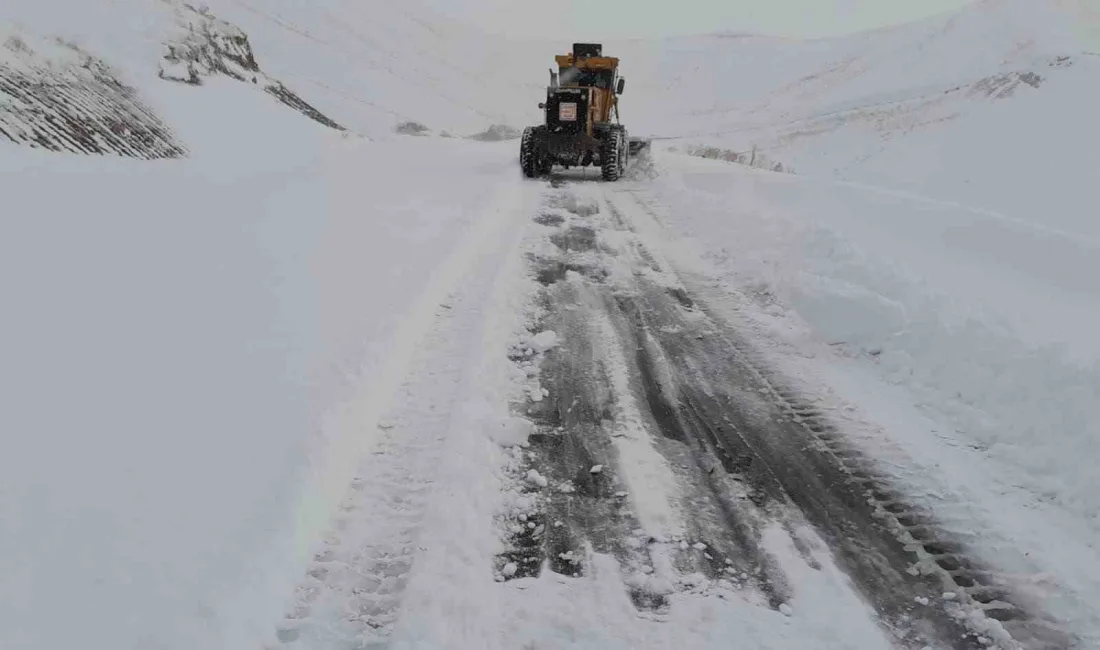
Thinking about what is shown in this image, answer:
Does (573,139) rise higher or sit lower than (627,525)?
higher

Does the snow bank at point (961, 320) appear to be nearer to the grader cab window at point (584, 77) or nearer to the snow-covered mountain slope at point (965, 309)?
the snow-covered mountain slope at point (965, 309)

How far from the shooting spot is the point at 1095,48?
36094 millimetres

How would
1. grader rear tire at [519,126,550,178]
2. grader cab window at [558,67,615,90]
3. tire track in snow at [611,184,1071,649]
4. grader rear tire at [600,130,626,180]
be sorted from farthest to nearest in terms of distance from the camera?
grader cab window at [558,67,615,90] → grader rear tire at [519,126,550,178] → grader rear tire at [600,130,626,180] → tire track in snow at [611,184,1071,649]

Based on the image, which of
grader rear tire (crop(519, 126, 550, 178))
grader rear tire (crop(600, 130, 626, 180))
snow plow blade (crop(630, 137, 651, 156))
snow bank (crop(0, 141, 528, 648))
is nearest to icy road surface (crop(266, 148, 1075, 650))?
snow bank (crop(0, 141, 528, 648))

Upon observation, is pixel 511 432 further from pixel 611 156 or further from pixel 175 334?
pixel 611 156

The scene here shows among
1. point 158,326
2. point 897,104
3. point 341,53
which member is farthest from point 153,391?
point 341,53

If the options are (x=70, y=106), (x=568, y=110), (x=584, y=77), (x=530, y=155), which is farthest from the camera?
(x=584, y=77)

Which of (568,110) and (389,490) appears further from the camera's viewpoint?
(568,110)

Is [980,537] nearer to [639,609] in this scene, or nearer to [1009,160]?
[639,609]

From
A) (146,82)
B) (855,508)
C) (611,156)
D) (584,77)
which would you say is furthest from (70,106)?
(584,77)

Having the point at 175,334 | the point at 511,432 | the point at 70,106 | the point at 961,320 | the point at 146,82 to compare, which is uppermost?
the point at 146,82

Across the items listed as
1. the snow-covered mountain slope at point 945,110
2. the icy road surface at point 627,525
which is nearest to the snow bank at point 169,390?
the icy road surface at point 627,525

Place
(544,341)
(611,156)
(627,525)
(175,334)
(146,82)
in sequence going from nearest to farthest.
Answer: (627,525) < (175,334) < (544,341) < (146,82) < (611,156)

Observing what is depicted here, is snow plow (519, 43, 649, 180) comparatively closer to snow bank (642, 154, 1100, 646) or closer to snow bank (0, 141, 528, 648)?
snow bank (642, 154, 1100, 646)
